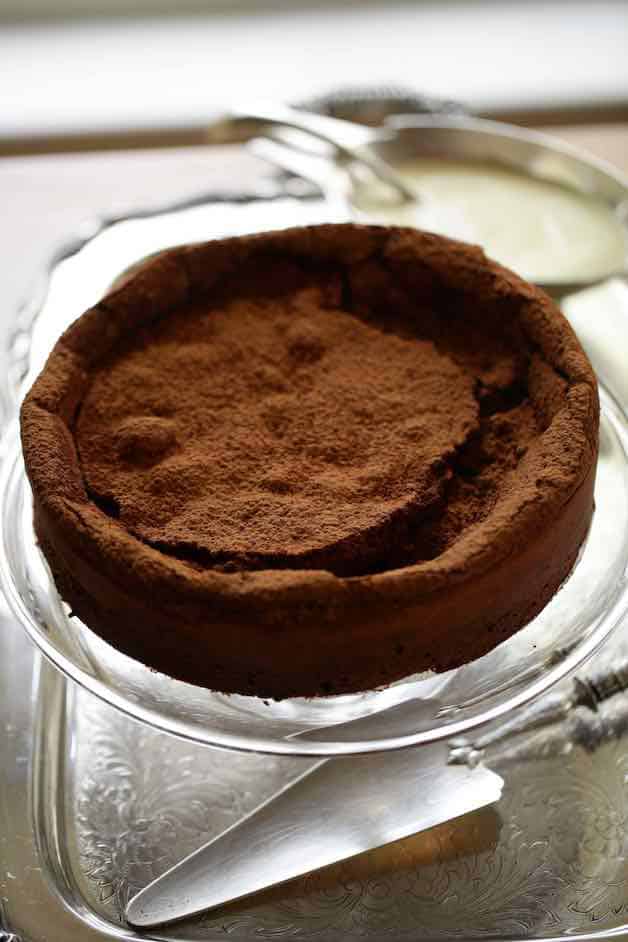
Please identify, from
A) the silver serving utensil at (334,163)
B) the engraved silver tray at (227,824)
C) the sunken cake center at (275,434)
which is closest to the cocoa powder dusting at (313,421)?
the sunken cake center at (275,434)

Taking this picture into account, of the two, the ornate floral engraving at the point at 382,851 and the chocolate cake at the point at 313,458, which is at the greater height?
the chocolate cake at the point at 313,458

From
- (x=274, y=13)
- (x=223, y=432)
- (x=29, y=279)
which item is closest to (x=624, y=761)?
(x=223, y=432)

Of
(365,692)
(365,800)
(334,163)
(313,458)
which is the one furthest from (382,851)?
(334,163)

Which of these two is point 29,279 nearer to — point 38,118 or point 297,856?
point 38,118

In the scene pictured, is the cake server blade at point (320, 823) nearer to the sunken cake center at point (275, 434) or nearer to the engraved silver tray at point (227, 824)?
the engraved silver tray at point (227, 824)

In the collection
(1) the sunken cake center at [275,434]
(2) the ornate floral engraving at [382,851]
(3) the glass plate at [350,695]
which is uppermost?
(1) the sunken cake center at [275,434]

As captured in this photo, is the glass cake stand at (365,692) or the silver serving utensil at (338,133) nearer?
the glass cake stand at (365,692)

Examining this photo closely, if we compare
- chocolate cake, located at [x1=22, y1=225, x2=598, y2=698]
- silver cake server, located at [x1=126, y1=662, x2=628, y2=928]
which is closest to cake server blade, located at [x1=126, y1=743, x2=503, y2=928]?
silver cake server, located at [x1=126, y1=662, x2=628, y2=928]

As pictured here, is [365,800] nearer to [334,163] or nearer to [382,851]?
[382,851]
